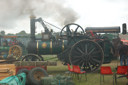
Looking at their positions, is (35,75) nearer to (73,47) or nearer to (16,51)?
(73,47)

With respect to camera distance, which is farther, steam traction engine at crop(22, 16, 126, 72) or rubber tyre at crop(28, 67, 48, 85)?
steam traction engine at crop(22, 16, 126, 72)

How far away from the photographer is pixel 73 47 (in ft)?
26.3

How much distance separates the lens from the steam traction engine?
8086 millimetres

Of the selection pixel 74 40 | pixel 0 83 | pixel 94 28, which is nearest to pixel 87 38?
pixel 74 40

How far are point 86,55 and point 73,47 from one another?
824mm

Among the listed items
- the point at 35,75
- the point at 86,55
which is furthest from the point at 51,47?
the point at 35,75

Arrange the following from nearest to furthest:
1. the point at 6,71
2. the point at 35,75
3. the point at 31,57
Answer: the point at 6,71
the point at 35,75
the point at 31,57

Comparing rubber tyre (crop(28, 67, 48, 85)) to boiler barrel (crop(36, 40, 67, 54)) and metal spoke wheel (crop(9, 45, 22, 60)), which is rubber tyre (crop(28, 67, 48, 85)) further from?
metal spoke wheel (crop(9, 45, 22, 60))

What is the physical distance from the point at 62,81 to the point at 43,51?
431 centimetres

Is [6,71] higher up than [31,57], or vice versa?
[31,57]

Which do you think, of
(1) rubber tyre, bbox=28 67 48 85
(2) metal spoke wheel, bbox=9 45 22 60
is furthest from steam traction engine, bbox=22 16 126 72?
(2) metal spoke wheel, bbox=9 45 22 60

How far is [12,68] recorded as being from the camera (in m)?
5.98

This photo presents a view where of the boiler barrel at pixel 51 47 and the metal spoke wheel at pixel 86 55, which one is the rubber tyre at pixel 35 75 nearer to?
the metal spoke wheel at pixel 86 55

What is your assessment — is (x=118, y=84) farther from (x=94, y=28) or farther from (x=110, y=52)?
(x=94, y=28)
